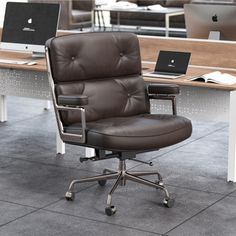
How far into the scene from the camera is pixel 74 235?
3977 millimetres

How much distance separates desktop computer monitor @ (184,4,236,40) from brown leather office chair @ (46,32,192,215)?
1.17 meters

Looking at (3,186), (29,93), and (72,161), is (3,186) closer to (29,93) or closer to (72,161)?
(72,161)

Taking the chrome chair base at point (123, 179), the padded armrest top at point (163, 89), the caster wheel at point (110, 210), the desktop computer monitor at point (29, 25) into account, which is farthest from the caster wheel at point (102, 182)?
the desktop computer monitor at point (29, 25)

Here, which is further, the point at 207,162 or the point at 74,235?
the point at 207,162

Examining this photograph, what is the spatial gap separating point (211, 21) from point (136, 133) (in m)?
1.94

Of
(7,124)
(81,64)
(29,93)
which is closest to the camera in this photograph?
(81,64)

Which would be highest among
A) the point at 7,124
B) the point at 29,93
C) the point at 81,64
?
the point at 81,64

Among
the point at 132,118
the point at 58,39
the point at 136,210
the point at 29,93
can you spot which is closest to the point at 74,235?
the point at 136,210

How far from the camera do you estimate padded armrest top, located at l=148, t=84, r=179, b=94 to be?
4680 mm

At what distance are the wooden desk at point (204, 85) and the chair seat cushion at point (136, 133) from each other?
468 millimetres

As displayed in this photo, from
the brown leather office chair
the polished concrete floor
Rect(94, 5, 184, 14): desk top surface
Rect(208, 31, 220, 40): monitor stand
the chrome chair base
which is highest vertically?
Rect(208, 31, 220, 40): monitor stand

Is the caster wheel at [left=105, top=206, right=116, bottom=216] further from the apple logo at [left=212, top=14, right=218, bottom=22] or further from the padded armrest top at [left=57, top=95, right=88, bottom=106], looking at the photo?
the apple logo at [left=212, top=14, right=218, bottom=22]

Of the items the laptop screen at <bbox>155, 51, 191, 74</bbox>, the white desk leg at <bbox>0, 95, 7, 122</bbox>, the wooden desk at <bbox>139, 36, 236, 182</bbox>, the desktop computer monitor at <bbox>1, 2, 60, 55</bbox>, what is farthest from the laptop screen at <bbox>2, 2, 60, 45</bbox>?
the laptop screen at <bbox>155, 51, 191, 74</bbox>

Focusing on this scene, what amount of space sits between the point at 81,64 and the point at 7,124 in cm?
226
